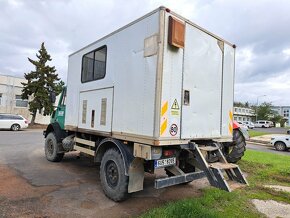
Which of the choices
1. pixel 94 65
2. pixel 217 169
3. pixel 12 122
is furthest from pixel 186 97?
pixel 12 122

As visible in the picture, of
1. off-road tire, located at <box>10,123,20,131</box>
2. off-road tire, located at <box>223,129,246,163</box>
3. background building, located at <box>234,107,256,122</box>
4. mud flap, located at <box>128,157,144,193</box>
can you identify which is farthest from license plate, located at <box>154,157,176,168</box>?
background building, located at <box>234,107,256,122</box>

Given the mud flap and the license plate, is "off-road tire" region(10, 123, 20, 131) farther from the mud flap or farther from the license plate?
the license plate

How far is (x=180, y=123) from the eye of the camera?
489cm

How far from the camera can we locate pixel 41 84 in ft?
91.9

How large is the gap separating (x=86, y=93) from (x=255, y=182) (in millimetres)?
5237

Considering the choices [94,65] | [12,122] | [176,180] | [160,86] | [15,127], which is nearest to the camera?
[160,86]

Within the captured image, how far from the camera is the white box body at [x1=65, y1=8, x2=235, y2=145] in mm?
4594

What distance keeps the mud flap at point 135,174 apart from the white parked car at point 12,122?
21.8 m

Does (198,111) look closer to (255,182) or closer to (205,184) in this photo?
(205,184)

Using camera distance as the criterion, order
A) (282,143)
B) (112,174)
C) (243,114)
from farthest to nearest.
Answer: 1. (243,114)
2. (282,143)
3. (112,174)

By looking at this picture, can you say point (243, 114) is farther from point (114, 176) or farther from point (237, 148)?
point (114, 176)

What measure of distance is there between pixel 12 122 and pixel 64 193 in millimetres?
20511

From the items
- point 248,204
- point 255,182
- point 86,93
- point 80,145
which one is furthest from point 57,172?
point 255,182

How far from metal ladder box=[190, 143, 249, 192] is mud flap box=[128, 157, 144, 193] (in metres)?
1.08
